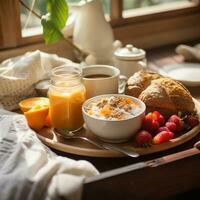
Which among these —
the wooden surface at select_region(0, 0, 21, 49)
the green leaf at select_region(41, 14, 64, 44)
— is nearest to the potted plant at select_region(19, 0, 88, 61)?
the green leaf at select_region(41, 14, 64, 44)

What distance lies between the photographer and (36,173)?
829 millimetres

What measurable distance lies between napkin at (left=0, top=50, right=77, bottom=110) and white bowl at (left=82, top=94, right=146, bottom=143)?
239 millimetres

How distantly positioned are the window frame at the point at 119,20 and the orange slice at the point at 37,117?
41 cm

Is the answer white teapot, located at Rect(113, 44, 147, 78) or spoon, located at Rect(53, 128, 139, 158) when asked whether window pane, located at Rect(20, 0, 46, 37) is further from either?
spoon, located at Rect(53, 128, 139, 158)

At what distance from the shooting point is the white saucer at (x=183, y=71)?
1313 millimetres

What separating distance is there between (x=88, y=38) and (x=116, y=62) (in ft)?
0.35

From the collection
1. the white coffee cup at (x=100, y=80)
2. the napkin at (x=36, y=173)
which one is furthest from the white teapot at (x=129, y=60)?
the napkin at (x=36, y=173)

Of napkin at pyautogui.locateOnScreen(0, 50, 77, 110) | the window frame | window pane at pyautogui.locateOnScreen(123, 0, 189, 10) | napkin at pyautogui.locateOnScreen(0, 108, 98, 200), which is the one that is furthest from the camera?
window pane at pyautogui.locateOnScreen(123, 0, 189, 10)

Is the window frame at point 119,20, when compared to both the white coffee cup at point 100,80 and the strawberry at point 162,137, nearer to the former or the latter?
the white coffee cup at point 100,80

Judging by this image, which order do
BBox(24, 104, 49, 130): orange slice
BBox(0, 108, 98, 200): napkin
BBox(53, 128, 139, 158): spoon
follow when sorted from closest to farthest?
BBox(0, 108, 98, 200): napkin
BBox(53, 128, 139, 158): spoon
BBox(24, 104, 49, 130): orange slice

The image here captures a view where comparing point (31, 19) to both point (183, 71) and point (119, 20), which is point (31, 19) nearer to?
point (119, 20)

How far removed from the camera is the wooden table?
0.81m

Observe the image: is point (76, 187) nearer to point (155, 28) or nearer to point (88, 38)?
point (88, 38)

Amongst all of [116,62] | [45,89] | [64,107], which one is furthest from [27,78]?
[116,62]
